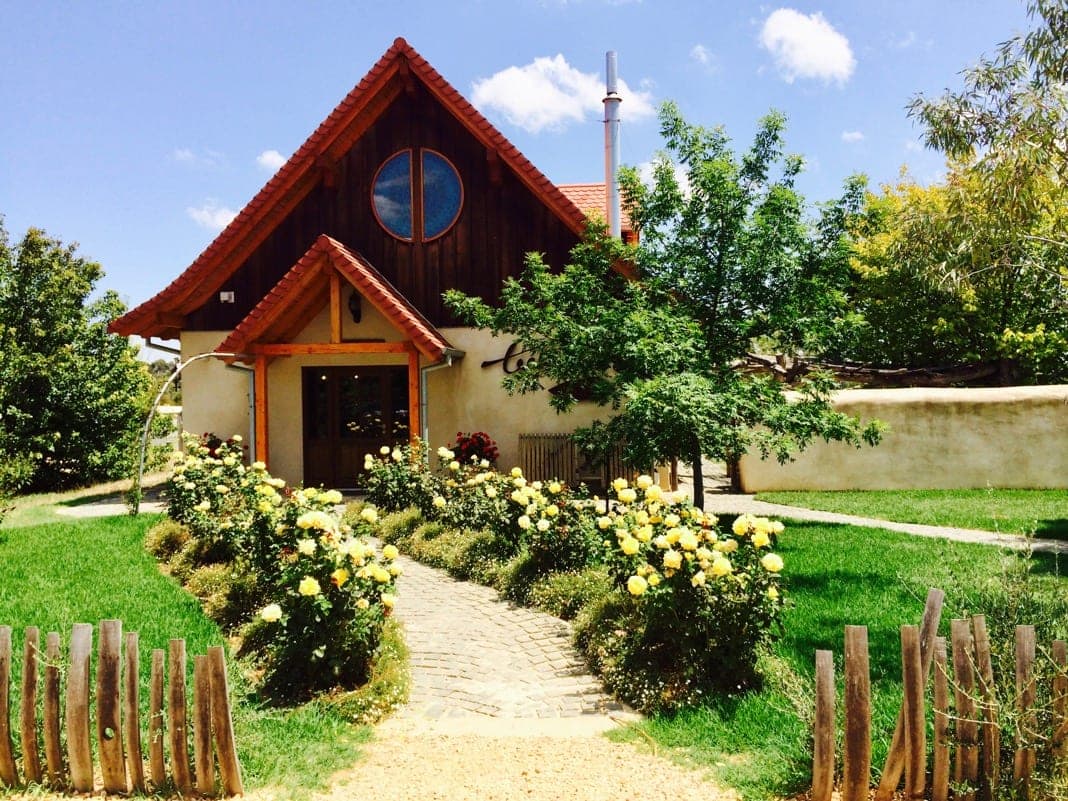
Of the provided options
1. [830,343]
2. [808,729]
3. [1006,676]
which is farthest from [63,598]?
[830,343]

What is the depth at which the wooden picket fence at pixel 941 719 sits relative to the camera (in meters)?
3.39

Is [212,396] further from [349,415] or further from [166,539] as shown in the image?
[166,539]

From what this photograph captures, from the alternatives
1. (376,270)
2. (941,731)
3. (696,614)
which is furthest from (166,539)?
(941,731)

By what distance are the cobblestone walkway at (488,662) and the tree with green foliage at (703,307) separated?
10.3 ft

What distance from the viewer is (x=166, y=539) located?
362 inches

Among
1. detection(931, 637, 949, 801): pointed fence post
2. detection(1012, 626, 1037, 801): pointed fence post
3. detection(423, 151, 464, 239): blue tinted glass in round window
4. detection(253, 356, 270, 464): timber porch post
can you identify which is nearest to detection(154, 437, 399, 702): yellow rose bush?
detection(931, 637, 949, 801): pointed fence post

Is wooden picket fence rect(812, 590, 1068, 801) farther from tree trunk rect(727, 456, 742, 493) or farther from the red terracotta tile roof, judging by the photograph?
the red terracotta tile roof

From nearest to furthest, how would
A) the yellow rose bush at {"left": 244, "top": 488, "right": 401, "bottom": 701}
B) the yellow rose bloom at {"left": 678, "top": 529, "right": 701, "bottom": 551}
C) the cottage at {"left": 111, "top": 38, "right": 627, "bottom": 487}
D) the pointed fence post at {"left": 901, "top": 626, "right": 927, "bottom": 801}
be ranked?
the pointed fence post at {"left": 901, "top": 626, "right": 927, "bottom": 801}
the yellow rose bloom at {"left": 678, "top": 529, "right": 701, "bottom": 551}
the yellow rose bush at {"left": 244, "top": 488, "right": 401, "bottom": 701}
the cottage at {"left": 111, "top": 38, "right": 627, "bottom": 487}

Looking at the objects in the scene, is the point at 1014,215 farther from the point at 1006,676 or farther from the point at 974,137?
the point at 1006,676

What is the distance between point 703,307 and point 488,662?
6.37 m

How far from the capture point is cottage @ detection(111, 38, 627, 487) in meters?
14.0

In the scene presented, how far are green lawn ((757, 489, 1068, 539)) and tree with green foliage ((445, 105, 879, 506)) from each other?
2.25 metres

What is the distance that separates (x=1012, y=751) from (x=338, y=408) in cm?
1263

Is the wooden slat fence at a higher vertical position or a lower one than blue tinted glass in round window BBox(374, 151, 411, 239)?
lower
